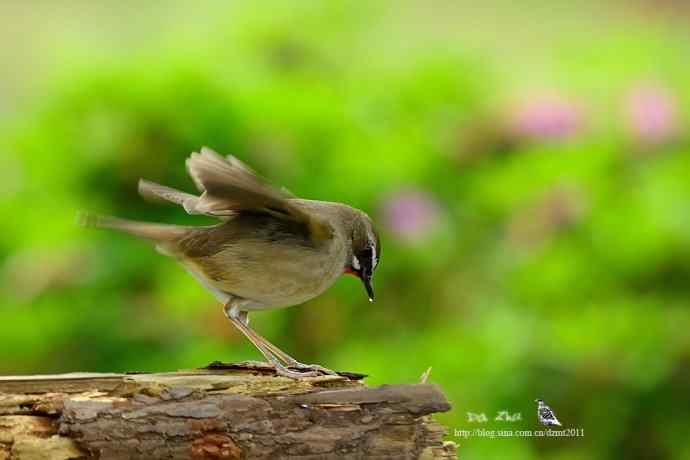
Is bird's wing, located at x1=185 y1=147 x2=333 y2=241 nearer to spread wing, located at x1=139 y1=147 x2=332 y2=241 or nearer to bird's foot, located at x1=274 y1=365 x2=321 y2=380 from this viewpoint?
spread wing, located at x1=139 y1=147 x2=332 y2=241

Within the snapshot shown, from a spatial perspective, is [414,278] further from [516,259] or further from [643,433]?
[643,433]

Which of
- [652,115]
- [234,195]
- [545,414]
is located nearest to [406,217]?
[545,414]

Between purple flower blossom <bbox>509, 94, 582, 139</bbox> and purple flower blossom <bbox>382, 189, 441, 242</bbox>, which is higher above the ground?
purple flower blossom <bbox>509, 94, 582, 139</bbox>

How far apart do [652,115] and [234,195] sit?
149 inches

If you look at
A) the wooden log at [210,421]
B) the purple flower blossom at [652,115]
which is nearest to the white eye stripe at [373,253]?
the wooden log at [210,421]

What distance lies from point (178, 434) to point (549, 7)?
1195cm

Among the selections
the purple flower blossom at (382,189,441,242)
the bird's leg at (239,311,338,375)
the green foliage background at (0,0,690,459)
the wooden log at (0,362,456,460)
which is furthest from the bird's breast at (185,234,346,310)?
the purple flower blossom at (382,189,441,242)

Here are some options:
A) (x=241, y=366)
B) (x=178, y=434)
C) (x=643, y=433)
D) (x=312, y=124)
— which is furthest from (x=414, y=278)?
(x=178, y=434)

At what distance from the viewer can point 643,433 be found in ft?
19.1

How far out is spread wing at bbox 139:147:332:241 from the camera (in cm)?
324

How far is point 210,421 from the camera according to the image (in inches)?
116

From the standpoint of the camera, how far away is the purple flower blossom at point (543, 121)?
21.4 feet

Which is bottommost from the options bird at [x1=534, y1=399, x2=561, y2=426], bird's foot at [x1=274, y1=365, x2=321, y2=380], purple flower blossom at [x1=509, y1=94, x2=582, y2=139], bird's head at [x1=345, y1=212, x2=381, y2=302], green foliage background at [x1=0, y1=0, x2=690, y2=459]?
bird's foot at [x1=274, y1=365, x2=321, y2=380]

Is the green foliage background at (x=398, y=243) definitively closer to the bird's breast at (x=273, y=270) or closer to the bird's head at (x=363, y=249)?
the bird's head at (x=363, y=249)
